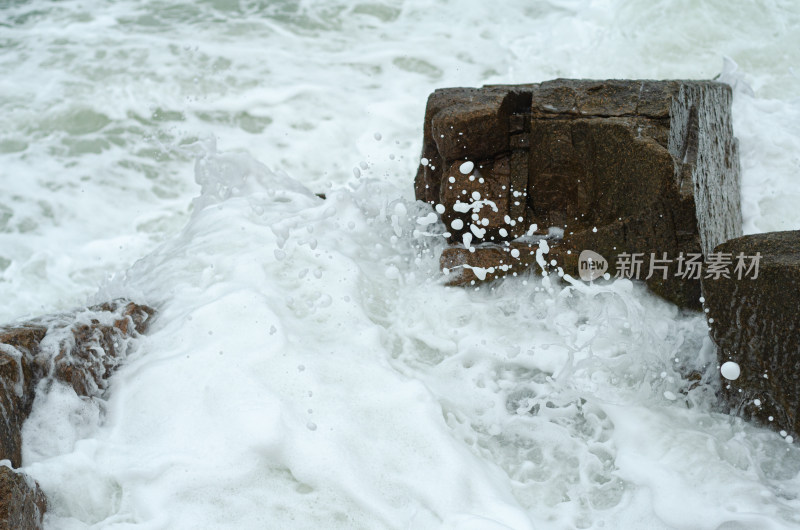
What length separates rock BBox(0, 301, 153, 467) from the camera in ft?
9.96

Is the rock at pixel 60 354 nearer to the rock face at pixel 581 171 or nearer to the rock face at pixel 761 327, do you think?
the rock face at pixel 581 171

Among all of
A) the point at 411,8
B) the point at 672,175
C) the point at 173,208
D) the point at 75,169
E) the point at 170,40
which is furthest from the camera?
the point at 411,8

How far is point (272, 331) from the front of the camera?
3.69m

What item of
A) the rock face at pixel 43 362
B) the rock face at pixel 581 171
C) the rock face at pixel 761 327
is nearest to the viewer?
the rock face at pixel 43 362

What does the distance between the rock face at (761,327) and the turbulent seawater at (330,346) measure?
0.39 ft

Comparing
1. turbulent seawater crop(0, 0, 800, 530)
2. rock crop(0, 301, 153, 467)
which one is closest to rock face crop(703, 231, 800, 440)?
turbulent seawater crop(0, 0, 800, 530)

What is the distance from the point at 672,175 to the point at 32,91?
6.02 m

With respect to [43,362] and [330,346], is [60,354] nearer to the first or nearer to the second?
[43,362]

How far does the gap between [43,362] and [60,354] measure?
0.26ft

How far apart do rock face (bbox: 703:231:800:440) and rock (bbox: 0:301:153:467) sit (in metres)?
2.52

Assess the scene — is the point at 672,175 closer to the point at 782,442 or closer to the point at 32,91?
the point at 782,442

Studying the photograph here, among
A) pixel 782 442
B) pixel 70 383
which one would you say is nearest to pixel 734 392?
pixel 782 442

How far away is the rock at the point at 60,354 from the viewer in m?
3.04

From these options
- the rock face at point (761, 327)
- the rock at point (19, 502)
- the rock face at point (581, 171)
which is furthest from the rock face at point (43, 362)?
the rock face at point (761, 327)
